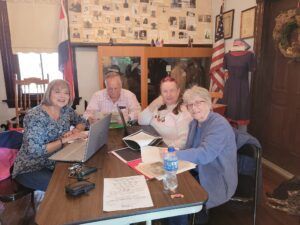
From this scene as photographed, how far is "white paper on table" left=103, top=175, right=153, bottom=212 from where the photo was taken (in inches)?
39.3

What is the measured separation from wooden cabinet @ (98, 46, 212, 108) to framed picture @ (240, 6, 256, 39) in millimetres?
774

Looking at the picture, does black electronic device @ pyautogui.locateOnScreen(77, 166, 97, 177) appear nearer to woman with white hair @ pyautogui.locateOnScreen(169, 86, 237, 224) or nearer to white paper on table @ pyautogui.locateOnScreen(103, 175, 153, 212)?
white paper on table @ pyautogui.locateOnScreen(103, 175, 153, 212)

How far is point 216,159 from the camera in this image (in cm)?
150

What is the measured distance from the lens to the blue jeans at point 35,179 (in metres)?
1.62

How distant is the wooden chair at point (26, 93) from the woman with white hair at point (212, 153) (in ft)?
8.39

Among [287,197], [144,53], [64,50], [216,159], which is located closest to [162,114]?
[216,159]

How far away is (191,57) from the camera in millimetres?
4070

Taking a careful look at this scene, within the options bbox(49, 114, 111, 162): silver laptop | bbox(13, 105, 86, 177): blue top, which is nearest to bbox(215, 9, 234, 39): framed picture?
bbox(49, 114, 111, 162): silver laptop

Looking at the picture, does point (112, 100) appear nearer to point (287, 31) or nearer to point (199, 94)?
point (199, 94)

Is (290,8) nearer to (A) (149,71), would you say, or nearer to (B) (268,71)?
(B) (268,71)

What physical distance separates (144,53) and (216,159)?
258cm

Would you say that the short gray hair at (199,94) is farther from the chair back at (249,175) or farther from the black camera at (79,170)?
the black camera at (79,170)

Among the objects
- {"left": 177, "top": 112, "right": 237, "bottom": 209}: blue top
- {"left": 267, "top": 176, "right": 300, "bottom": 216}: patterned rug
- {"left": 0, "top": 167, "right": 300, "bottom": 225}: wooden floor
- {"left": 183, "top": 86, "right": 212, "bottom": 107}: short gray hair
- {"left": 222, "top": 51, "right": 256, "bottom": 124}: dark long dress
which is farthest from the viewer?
{"left": 222, "top": 51, "right": 256, "bottom": 124}: dark long dress

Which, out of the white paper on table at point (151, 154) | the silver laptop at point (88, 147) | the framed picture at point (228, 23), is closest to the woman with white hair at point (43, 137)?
the silver laptop at point (88, 147)
